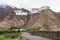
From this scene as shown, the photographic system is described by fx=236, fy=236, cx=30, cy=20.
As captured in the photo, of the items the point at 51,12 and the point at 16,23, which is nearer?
the point at 16,23

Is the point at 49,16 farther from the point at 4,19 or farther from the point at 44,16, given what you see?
the point at 4,19

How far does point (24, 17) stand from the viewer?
174 meters

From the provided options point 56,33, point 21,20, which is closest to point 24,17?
point 21,20

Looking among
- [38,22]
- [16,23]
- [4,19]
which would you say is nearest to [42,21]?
[38,22]

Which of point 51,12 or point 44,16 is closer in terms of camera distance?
point 44,16

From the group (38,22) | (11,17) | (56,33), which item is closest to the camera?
(56,33)

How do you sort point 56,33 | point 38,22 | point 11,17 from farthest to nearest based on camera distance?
point 11,17 → point 38,22 → point 56,33

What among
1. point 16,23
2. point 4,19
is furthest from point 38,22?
point 4,19

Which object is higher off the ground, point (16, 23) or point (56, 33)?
point (56, 33)

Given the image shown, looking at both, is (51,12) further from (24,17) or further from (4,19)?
(4,19)

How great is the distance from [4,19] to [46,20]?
107 ft

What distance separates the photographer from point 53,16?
169750 mm

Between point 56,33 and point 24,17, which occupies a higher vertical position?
point 56,33

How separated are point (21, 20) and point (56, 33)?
465ft
